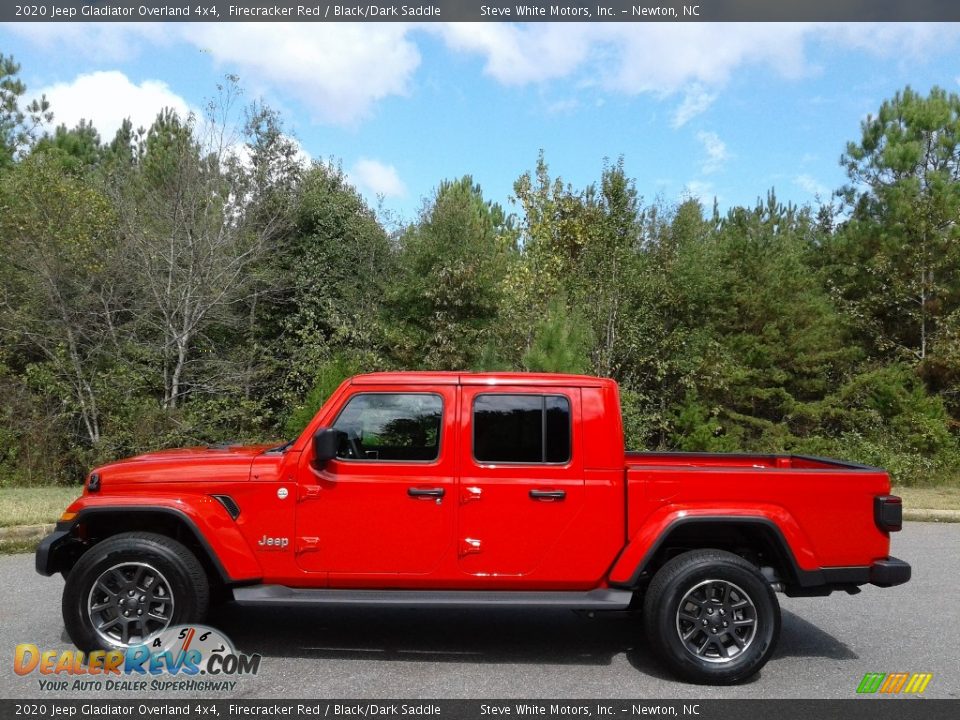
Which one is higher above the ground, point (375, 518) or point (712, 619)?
point (375, 518)

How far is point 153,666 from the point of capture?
5.11 m

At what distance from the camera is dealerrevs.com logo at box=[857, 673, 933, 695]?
16.3 feet

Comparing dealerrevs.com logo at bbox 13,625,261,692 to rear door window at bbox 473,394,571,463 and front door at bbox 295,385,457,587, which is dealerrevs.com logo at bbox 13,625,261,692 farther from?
rear door window at bbox 473,394,571,463

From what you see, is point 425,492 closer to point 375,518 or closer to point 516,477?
point 375,518

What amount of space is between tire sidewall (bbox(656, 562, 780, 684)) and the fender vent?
2662 mm

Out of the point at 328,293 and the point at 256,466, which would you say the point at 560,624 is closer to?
the point at 256,466

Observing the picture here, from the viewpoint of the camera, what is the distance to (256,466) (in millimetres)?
5328

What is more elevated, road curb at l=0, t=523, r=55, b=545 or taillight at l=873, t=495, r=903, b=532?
taillight at l=873, t=495, r=903, b=532

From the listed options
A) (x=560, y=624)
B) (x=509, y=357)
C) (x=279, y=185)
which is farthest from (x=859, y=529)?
(x=279, y=185)

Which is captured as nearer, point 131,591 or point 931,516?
point 131,591

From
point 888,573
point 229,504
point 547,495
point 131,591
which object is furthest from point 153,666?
point 888,573

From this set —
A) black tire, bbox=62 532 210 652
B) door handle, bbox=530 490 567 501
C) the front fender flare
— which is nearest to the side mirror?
the front fender flare
